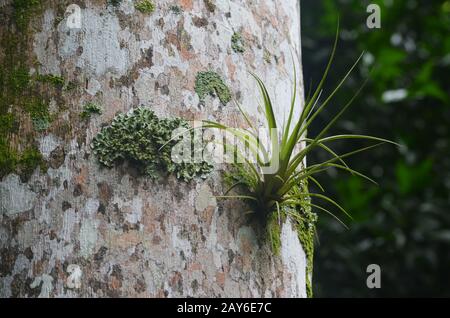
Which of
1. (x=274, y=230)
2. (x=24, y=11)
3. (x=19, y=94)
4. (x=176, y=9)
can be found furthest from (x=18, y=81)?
(x=274, y=230)

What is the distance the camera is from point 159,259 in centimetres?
135

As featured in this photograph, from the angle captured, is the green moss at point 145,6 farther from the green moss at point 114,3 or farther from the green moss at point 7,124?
the green moss at point 7,124

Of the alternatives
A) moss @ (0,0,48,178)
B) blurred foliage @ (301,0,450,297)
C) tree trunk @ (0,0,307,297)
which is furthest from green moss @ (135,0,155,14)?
blurred foliage @ (301,0,450,297)

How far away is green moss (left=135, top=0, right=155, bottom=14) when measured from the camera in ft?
5.02

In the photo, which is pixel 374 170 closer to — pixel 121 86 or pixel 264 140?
pixel 264 140

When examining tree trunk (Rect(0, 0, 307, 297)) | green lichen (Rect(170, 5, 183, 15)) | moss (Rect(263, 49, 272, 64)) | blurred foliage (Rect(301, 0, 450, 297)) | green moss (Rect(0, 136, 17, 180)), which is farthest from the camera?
blurred foliage (Rect(301, 0, 450, 297))

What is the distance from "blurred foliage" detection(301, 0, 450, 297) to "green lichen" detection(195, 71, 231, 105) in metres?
2.10

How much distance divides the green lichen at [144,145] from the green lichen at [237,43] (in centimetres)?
26

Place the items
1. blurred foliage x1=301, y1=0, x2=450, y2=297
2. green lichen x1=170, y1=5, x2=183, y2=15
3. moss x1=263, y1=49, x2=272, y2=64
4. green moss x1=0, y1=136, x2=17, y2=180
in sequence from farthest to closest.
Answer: blurred foliage x1=301, y1=0, x2=450, y2=297 < moss x1=263, y1=49, x2=272, y2=64 < green lichen x1=170, y1=5, x2=183, y2=15 < green moss x1=0, y1=136, x2=17, y2=180

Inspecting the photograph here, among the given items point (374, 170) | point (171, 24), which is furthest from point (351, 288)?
point (171, 24)

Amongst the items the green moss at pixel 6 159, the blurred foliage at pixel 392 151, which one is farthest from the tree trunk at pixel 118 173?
the blurred foliage at pixel 392 151

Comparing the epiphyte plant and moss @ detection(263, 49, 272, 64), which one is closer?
the epiphyte plant

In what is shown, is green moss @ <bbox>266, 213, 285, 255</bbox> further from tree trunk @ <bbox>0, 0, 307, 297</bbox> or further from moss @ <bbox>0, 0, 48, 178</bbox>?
moss @ <bbox>0, 0, 48, 178</bbox>
